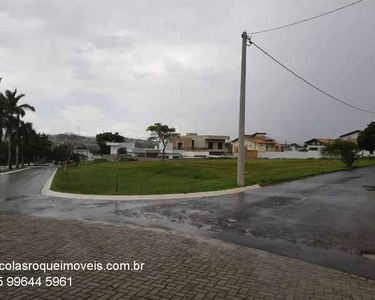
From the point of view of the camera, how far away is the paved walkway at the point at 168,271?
15.4ft

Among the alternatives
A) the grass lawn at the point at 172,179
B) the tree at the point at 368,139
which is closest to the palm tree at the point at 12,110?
the grass lawn at the point at 172,179

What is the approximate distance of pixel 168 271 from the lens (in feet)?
18.0

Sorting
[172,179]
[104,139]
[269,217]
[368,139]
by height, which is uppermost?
[104,139]

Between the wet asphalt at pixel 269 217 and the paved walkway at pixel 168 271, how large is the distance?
2.40 ft

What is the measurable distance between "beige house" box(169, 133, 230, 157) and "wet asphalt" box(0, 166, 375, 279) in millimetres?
85292

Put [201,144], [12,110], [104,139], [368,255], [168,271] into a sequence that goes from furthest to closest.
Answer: [104,139] < [201,144] < [12,110] < [368,255] < [168,271]

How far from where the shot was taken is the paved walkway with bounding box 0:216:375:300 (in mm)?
4680

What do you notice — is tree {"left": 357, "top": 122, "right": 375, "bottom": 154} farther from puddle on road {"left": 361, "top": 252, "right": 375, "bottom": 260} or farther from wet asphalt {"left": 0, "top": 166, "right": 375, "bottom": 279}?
puddle on road {"left": 361, "top": 252, "right": 375, "bottom": 260}

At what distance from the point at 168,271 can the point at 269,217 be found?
517 cm

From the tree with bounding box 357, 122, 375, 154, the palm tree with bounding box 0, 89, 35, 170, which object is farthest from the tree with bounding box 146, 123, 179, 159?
the tree with bounding box 357, 122, 375, 154

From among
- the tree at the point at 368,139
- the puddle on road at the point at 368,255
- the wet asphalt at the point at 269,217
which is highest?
the tree at the point at 368,139

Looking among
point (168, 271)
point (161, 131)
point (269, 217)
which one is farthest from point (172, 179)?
point (161, 131)

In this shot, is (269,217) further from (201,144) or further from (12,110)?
(201,144)

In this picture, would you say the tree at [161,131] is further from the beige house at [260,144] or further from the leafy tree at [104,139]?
the leafy tree at [104,139]
